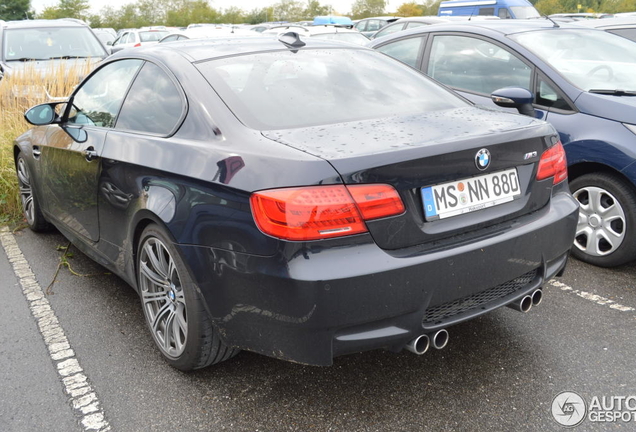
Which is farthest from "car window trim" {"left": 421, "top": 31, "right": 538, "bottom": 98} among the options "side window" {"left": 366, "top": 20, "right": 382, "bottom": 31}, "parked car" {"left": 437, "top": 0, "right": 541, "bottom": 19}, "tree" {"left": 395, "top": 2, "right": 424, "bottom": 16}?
"tree" {"left": 395, "top": 2, "right": 424, "bottom": 16}

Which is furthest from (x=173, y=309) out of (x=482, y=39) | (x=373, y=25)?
(x=373, y=25)

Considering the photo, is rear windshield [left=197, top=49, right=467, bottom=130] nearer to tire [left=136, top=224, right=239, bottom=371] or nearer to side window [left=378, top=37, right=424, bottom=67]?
tire [left=136, top=224, right=239, bottom=371]

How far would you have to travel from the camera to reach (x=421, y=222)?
2.37 metres

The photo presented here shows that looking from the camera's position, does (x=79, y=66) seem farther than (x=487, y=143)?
Yes

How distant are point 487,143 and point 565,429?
3.76 feet

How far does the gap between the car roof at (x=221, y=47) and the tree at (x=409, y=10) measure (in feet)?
212

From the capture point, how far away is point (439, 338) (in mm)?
2479

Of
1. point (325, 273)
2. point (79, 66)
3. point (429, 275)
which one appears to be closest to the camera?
point (325, 273)

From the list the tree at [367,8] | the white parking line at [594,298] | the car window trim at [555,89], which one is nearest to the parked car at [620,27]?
the car window trim at [555,89]

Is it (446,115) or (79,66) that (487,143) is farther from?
(79,66)

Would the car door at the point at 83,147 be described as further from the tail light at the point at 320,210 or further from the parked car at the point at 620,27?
the parked car at the point at 620,27

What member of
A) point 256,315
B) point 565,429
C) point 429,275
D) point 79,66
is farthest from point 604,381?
point 79,66

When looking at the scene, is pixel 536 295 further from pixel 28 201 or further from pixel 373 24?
pixel 373 24

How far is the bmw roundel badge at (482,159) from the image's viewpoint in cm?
247
